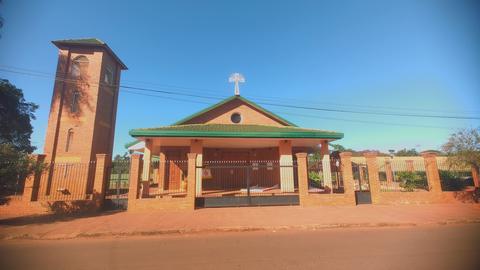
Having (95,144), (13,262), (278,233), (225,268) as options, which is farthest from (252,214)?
(95,144)

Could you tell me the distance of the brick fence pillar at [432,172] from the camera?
34.7 feet

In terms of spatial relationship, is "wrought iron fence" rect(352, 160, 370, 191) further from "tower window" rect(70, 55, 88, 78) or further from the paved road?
"tower window" rect(70, 55, 88, 78)

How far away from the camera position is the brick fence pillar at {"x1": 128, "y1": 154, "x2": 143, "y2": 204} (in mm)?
9367

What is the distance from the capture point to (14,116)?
23.5 metres

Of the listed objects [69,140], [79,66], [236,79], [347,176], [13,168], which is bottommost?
[347,176]

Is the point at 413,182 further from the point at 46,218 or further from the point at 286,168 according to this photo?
the point at 46,218

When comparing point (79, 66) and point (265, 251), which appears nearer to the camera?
point (265, 251)

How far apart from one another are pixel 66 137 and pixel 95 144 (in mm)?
1932

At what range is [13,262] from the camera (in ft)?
14.4

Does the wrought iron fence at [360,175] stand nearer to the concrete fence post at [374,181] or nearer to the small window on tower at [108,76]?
the concrete fence post at [374,181]

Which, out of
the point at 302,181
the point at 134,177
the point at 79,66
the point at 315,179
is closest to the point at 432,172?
the point at 302,181

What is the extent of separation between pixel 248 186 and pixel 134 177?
16.7 feet

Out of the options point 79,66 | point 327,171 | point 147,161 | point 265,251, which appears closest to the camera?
point 265,251

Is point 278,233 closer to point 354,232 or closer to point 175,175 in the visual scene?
point 354,232
